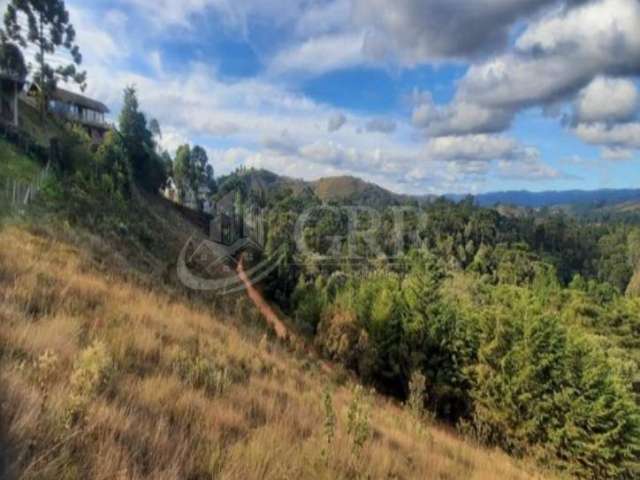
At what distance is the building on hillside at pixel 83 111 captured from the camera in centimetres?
4041

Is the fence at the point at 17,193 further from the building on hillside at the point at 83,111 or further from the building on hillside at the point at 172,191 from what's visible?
the building on hillside at the point at 172,191

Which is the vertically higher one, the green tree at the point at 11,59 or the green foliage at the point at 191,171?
the green tree at the point at 11,59

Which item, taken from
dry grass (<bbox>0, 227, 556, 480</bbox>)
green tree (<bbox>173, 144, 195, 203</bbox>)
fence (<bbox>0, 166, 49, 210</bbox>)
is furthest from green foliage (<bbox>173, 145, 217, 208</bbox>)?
dry grass (<bbox>0, 227, 556, 480</bbox>)

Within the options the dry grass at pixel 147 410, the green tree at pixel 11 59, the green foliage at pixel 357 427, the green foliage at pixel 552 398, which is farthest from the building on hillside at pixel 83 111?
the green foliage at pixel 357 427

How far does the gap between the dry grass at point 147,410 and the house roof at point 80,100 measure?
4182cm

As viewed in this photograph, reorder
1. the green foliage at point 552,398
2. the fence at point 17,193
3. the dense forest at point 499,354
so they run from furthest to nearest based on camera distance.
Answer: the dense forest at point 499,354 < the green foliage at point 552,398 < the fence at point 17,193

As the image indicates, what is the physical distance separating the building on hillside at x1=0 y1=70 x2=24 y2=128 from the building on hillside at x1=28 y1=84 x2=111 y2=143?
12140 millimetres

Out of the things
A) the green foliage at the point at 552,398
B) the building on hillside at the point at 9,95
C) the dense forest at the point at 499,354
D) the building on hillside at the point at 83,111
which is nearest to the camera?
the green foliage at the point at 552,398

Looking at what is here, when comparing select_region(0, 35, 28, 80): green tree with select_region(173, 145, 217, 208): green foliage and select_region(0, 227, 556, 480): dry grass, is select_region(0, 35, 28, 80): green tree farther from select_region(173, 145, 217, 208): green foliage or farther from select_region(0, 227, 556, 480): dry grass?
select_region(173, 145, 217, 208): green foliage

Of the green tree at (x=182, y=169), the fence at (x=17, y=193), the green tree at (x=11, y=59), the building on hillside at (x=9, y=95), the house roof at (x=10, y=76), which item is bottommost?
the fence at (x=17, y=193)

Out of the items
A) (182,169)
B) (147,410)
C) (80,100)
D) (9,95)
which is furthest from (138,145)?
(147,410)

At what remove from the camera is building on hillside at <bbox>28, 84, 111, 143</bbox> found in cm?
4041

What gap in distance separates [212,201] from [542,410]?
58881 mm

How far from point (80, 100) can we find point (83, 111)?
1407 mm
